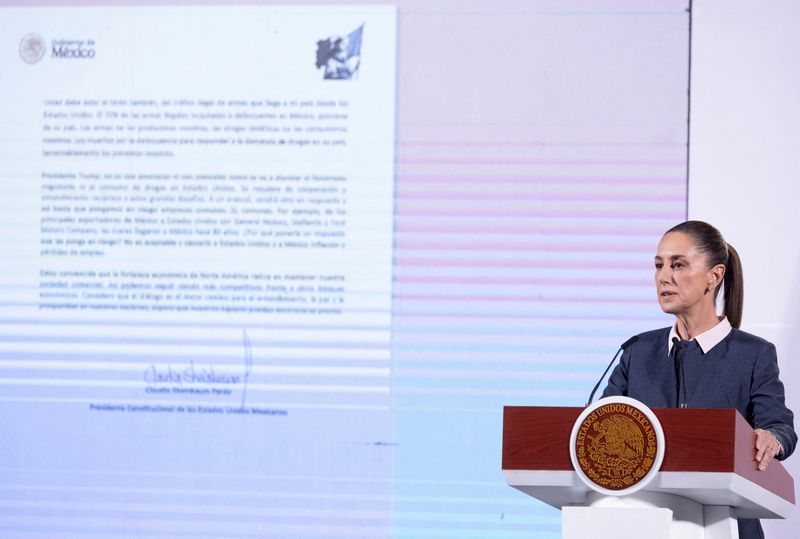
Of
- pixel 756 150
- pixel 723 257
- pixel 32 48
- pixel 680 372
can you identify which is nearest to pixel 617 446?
pixel 680 372

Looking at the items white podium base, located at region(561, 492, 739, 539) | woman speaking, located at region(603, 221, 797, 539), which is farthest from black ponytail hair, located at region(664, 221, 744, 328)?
white podium base, located at region(561, 492, 739, 539)

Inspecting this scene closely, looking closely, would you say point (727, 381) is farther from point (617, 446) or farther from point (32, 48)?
point (32, 48)

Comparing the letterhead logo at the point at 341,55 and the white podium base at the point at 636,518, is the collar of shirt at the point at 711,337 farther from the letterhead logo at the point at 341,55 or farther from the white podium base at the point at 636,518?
the letterhead logo at the point at 341,55

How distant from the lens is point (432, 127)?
387 cm

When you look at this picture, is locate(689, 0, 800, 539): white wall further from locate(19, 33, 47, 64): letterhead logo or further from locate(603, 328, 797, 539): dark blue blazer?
locate(19, 33, 47, 64): letterhead logo

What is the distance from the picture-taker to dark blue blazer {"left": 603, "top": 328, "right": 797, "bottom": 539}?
2379 mm

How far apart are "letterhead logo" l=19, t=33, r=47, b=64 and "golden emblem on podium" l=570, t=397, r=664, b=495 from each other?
9.49 feet

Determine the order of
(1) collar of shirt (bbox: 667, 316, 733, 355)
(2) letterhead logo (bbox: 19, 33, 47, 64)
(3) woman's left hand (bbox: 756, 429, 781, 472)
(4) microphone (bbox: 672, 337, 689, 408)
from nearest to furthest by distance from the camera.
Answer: (3) woman's left hand (bbox: 756, 429, 781, 472)
(4) microphone (bbox: 672, 337, 689, 408)
(1) collar of shirt (bbox: 667, 316, 733, 355)
(2) letterhead logo (bbox: 19, 33, 47, 64)

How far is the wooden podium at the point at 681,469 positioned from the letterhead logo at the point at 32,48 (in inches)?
108

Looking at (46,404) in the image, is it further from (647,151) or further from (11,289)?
(647,151)

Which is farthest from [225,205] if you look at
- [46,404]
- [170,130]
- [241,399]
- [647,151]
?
[647,151]

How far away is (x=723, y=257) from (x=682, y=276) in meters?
0.13

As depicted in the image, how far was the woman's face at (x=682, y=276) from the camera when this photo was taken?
2.47 meters
